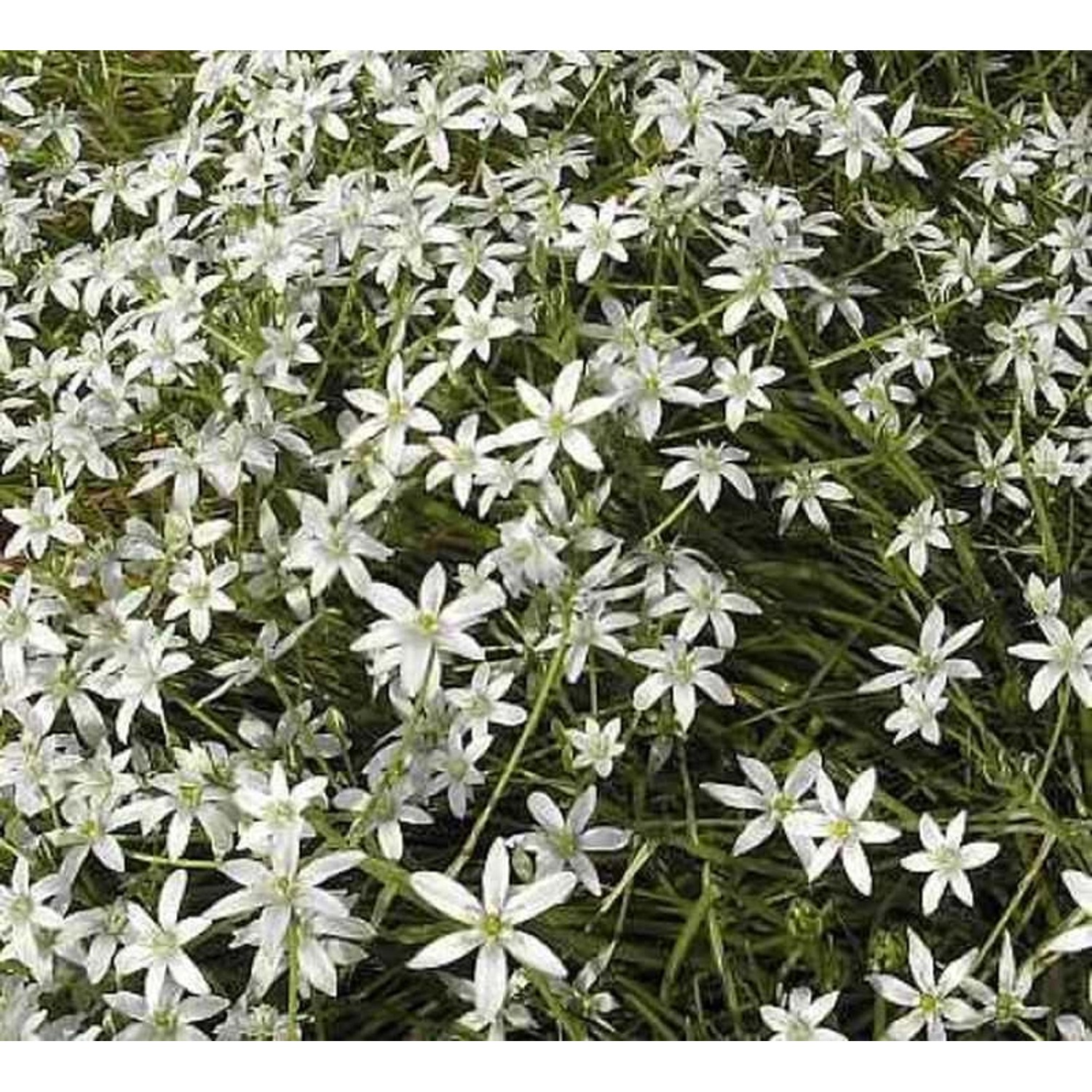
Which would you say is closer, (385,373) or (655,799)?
(655,799)

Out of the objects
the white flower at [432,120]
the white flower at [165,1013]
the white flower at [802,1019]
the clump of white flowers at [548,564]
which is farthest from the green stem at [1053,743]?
the white flower at [432,120]

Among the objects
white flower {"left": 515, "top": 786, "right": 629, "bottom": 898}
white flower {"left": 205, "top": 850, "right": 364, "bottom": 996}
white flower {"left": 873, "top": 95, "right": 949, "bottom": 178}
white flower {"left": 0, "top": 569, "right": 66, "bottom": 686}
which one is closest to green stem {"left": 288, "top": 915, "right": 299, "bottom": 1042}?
white flower {"left": 205, "top": 850, "right": 364, "bottom": 996}

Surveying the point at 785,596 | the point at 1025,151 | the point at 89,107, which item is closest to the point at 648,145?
the point at 1025,151

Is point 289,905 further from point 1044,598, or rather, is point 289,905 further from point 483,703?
point 1044,598

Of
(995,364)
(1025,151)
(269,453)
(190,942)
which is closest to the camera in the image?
(190,942)

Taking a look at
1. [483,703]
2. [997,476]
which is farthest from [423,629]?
[997,476]

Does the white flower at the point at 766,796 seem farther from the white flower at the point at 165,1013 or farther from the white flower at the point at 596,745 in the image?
the white flower at the point at 165,1013

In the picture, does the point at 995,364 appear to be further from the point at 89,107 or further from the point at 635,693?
the point at 89,107

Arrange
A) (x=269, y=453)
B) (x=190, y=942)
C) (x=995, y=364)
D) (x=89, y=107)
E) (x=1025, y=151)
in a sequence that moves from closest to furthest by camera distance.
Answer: (x=190, y=942) → (x=269, y=453) → (x=995, y=364) → (x=1025, y=151) → (x=89, y=107)
